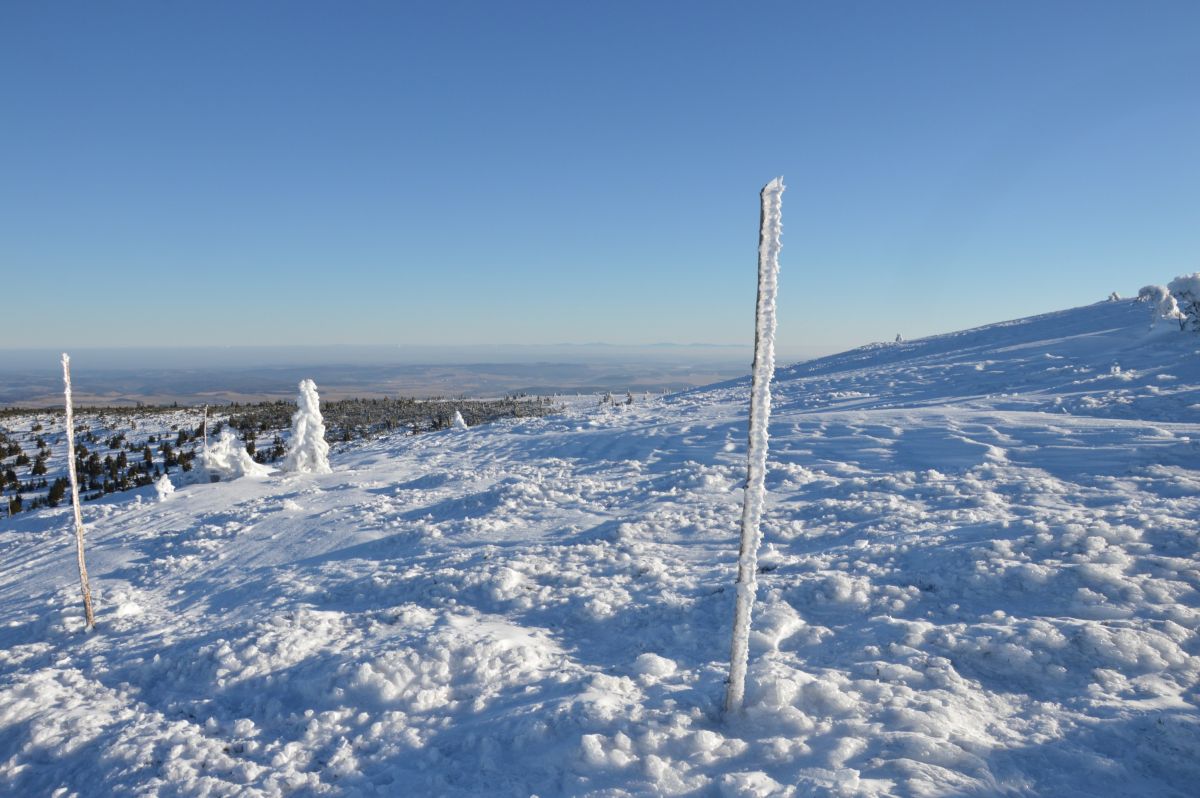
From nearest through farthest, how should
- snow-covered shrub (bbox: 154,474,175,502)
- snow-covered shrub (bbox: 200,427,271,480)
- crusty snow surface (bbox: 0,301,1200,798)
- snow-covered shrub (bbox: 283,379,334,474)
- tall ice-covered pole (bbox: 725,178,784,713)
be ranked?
tall ice-covered pole (bbox: 725,178,784,713) < crusty snow surface (bbox: 0,301,1200,798) < snow-covered shrub (bbox: 154,474,175,502) < snow-covered shrub (bbox: 200,427,271,480) < snow-covered shrub (bbox: 283,379,334,474)

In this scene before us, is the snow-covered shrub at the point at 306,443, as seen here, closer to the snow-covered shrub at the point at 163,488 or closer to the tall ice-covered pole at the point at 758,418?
the snow-covered shrub at the point at 163,488

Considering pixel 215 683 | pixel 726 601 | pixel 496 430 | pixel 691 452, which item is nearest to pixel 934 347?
pixel 691 452

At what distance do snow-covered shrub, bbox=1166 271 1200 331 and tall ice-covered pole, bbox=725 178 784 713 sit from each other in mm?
27487

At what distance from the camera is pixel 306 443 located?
2422 cm

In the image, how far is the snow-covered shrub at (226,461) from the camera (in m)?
23.6

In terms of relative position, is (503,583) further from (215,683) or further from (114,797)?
(114,797)

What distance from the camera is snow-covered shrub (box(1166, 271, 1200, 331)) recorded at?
21500mm

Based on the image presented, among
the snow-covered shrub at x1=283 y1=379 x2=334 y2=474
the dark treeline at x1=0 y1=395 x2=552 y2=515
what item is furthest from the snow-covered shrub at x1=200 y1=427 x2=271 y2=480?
the dark treeline at x1=0 y1=395 x2=552 y2=515

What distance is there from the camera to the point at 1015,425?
15906mm

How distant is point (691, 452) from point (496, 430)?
15.1 meters

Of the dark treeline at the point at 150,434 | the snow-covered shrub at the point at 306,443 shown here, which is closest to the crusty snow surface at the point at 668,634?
the snow-covered shrub at the point at 306,443

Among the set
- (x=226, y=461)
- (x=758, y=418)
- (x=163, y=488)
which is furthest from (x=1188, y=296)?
(x=163, y=488)

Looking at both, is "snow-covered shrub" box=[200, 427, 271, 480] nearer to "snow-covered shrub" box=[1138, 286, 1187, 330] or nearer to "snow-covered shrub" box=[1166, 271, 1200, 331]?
"snow-covered shrub" box=[1166, 271, 1200, 331]

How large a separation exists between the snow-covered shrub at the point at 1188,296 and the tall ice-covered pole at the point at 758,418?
27.5m
